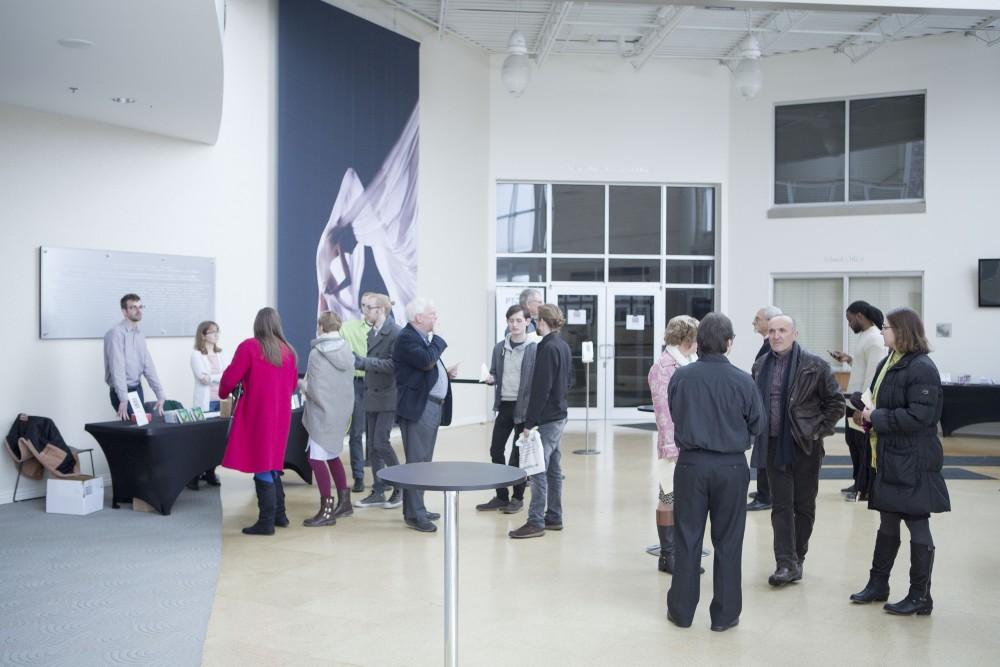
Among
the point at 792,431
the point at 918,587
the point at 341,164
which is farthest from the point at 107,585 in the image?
the point at 341,164

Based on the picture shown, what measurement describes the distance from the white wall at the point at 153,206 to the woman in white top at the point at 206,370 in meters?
0.68

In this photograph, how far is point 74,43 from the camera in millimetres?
5223

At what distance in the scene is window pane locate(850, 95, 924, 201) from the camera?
12852mm

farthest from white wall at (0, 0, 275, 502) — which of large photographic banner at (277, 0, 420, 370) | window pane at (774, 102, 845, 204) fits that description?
window pane at (774, 102, 845, 204)

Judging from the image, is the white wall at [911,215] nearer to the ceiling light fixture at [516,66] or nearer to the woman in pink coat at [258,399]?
the ceiling light fixture at [516,66]

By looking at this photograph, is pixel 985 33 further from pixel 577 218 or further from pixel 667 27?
pixel 577 218

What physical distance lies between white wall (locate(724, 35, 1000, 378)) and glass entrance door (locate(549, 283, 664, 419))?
1.30m

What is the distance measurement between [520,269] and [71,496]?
8.02 metres

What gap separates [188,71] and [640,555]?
172 inches

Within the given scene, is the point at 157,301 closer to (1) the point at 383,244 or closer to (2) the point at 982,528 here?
(1) the point at 383,244

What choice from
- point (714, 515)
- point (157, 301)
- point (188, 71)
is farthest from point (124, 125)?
point (714, 515)

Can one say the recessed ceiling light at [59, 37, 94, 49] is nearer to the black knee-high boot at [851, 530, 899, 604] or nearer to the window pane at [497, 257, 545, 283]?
the black knee-high boot at [851, 530, 899, 604]

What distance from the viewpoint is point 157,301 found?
805cm

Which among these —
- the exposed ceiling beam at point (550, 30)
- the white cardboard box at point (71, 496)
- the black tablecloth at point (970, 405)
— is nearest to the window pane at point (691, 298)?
the black tablecloth at point (970, 405)
